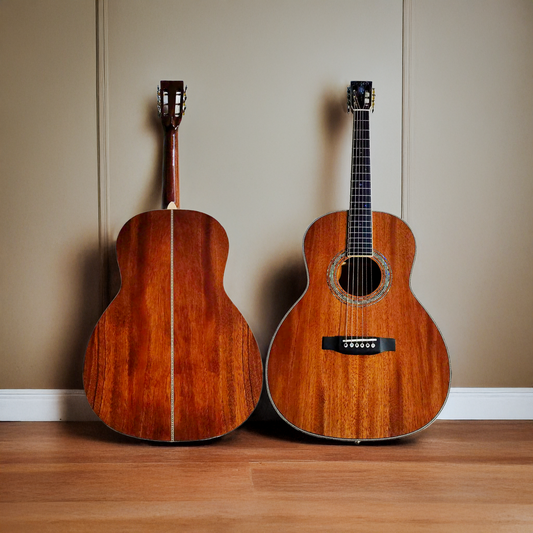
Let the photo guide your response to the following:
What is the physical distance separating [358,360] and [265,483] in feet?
1.66

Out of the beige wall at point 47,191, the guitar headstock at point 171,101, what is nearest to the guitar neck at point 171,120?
the guitar headstock at point 171,101

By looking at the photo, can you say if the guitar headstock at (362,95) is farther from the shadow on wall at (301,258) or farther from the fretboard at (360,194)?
the shadow on wall at (301,258)

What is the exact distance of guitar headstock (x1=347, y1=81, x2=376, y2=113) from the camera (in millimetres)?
1683

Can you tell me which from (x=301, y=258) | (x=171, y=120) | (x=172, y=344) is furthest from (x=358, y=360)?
(x=171, y=120)

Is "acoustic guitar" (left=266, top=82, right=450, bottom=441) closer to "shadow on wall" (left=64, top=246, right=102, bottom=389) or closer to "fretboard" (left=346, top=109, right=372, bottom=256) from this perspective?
"fretboard" (left=346, top=109, right=372, bottom=256)

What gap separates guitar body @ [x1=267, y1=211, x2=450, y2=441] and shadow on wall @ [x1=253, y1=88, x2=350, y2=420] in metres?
0.25

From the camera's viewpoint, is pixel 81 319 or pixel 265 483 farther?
pixel 81 319

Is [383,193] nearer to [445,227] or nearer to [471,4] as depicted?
[445,227]

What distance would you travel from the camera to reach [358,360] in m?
1.51

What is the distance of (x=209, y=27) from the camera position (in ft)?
5.91

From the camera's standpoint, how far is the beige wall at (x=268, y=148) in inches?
70.1

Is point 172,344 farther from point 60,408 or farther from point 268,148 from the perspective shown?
point 268,148

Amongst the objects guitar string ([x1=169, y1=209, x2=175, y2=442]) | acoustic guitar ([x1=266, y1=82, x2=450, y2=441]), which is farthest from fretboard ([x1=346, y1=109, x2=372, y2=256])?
guitar string ([x1=169, y1=209, x2=175, y2=442])

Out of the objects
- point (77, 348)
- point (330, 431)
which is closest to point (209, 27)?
point (77, 348)
